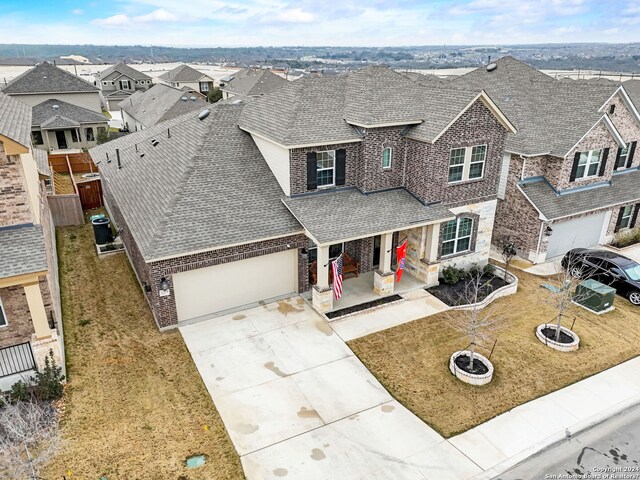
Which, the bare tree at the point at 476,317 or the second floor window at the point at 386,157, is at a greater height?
the second floor window at the point at 386,157

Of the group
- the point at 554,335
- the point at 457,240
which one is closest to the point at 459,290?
the point at 457,240

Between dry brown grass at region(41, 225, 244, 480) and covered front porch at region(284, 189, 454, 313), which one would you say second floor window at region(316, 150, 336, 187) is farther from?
dry brown grass at region(41, 225, 244, 480)

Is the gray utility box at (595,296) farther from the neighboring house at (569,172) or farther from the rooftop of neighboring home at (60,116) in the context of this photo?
the rooftop of neighboring home at (60,116)

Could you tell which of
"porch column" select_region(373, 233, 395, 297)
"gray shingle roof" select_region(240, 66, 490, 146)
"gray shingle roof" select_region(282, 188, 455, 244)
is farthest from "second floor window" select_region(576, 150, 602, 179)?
"porch column" select_region(373, 233, 395, 297)

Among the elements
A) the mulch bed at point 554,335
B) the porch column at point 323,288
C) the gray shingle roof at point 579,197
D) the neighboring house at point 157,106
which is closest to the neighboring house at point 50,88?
the neighboring house at point 157,106

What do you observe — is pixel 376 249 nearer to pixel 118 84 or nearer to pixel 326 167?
pixel 326 167
